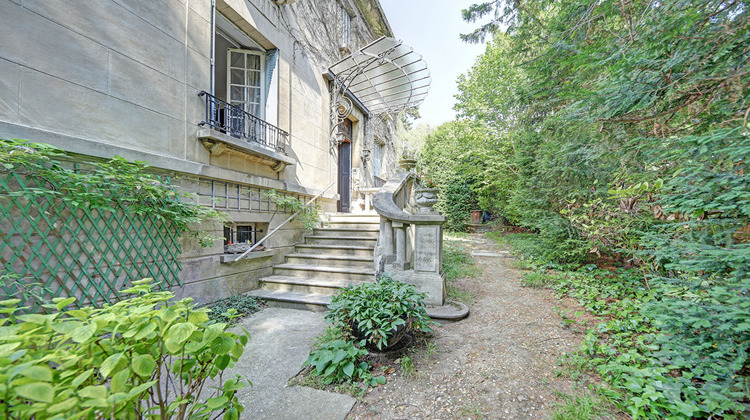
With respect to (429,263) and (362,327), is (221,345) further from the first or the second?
(429,263)

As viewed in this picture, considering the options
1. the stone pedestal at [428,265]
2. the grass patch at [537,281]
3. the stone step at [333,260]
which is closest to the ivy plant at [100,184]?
the stone step at [333,260]

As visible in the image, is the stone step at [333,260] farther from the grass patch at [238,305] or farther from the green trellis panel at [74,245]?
the green trellis panel at [74,245]

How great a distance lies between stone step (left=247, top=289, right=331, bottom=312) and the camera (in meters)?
3.40

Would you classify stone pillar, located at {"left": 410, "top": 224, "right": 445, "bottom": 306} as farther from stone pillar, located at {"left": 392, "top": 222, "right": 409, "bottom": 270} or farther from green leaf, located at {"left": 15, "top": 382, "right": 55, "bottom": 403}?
green leaf, located at {"left": 15, "top": 382, "right": 55, "bottom": 403}

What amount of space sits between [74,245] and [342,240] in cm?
335

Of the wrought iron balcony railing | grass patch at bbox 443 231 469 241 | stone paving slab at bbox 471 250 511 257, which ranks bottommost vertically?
stone paving slab at bbox 471 250 511 257

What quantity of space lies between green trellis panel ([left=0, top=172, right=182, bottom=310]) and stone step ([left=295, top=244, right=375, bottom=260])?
2.13 m

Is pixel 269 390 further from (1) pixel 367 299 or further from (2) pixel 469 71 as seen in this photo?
(2) pixel 469 71

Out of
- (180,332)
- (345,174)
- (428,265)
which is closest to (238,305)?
(428,265)

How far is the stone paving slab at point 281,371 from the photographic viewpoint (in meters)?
1.71

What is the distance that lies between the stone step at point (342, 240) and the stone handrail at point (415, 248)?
855mm

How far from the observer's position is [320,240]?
5.10m

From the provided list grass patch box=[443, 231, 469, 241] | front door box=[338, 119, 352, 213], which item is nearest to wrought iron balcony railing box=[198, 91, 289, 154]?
front door box=[338, 119, 352, 213]

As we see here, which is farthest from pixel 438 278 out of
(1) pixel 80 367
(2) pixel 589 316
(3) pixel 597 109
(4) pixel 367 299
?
(1) pixel 80 367
